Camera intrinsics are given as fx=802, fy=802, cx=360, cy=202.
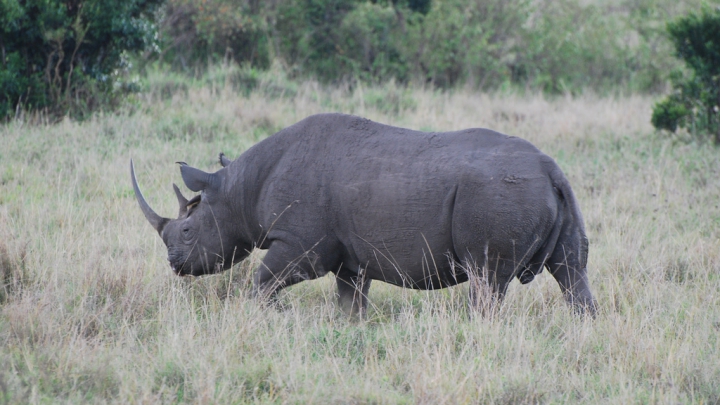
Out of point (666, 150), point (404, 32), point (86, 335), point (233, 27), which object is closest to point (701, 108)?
point (666, 150)

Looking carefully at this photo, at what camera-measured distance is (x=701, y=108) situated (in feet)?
40.1

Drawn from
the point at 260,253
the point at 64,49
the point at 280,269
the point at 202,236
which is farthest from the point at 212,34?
the point at 280,269

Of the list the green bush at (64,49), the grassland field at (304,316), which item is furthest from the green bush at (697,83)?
the green bush at (64,49)

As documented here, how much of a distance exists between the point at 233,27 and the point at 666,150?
891 cm

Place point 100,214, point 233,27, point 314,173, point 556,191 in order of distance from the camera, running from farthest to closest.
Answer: point 233,27, point 100,214, point 314,173, point 556,191

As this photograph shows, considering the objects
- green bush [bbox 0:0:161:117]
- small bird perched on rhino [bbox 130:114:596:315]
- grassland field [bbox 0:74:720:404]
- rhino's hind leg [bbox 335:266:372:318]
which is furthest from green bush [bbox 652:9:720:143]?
green bush [bbox 0:0:161:117]

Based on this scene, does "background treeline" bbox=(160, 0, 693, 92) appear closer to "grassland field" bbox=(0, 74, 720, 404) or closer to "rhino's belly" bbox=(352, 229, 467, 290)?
"grassland field" bbox=(0, 74, 720, 404)

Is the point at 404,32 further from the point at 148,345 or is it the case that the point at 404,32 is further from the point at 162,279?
the point at 148,345

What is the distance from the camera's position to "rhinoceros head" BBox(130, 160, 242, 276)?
20.7 feet

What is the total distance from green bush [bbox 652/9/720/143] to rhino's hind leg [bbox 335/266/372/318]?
7.60m

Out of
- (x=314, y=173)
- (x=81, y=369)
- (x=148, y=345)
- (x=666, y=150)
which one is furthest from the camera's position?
(x=666, y=150)

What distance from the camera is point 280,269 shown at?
5926 mm

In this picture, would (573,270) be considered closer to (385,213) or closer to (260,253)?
(385,213)

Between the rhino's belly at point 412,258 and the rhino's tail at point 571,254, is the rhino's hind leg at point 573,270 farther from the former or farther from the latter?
the rhino's belly at point 412,258
